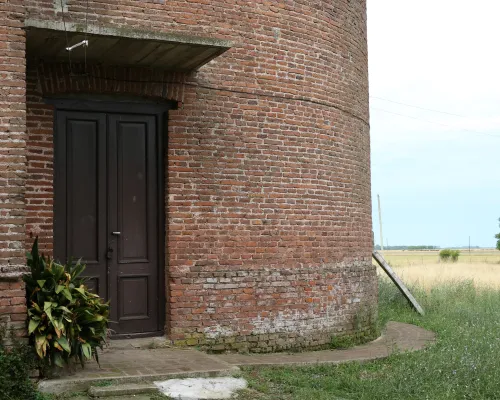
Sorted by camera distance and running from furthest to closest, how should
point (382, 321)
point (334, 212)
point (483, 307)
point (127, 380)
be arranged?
point (483, 307) < point (382, 321) < point (334, 212) < point (127, 380)

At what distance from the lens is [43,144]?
26.6 ft

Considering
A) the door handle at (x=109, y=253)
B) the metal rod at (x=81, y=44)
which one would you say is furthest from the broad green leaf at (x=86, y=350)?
the metal rod at (x=81, y=44)

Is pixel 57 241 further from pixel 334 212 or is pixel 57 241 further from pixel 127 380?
pixel 334 212

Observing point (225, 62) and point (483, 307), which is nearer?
point (225, 62)

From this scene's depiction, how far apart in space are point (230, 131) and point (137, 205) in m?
1.65

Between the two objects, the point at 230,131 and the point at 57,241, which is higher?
the point at 230,131

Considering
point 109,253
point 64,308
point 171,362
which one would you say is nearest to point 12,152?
point 64,308

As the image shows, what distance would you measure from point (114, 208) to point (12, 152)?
6.66ft

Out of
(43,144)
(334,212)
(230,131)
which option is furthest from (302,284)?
(43,144)

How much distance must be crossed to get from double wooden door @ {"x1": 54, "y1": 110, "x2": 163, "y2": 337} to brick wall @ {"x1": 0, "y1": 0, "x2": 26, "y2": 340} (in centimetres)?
147

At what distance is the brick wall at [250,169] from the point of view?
8500 mm

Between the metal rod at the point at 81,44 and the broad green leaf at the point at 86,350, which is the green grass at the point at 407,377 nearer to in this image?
the broad green leaf at the point at 86,350

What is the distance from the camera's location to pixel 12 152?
6.83 metres

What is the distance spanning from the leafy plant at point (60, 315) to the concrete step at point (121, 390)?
0.40m
